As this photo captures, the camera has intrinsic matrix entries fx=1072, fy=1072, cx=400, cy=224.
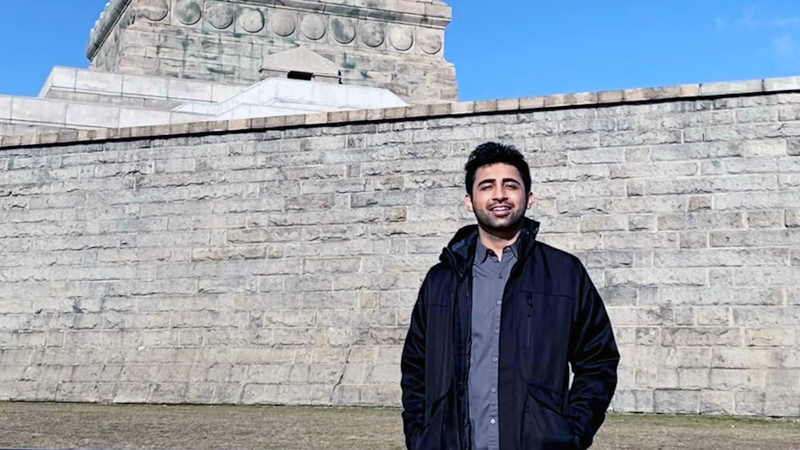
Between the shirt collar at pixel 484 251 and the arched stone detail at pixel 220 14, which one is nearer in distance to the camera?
the shirt collar at pixel 484 251

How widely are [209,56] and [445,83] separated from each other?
4663 millimetres

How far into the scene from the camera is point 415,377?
3031 mm

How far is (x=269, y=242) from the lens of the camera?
11102 mm

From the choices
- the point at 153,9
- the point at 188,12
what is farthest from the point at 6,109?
the point at 188,12

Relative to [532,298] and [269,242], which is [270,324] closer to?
[269,242]

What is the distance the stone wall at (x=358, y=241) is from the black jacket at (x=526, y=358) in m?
6.82

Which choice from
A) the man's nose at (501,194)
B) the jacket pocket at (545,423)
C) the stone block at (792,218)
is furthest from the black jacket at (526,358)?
the stone block at (792,218)

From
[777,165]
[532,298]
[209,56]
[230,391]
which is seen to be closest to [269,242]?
[230,391]

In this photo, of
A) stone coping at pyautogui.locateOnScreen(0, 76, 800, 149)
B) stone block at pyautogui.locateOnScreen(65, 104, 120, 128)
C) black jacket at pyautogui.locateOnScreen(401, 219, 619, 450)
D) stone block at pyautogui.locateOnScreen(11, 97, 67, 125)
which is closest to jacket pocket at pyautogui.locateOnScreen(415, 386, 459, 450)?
black jacket at pyautogui.locateOnScreen(401, 219, 619, 450)

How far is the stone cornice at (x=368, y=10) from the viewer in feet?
68.3

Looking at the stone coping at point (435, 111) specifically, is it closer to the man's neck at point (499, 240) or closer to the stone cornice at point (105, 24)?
the man's neck at point (499, 240)

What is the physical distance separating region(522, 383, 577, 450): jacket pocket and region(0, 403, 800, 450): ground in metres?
4.06

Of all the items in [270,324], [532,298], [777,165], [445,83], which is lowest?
[270,324]

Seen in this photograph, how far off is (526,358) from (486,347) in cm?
12
